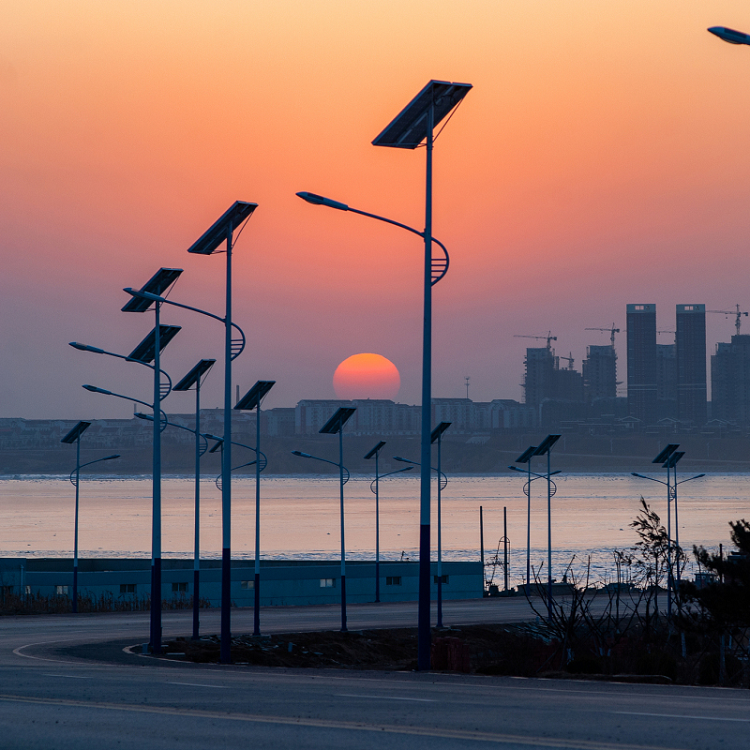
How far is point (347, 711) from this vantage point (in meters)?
13.0

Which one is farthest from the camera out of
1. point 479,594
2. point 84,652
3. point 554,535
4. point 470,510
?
point 470,510

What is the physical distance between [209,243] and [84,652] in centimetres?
1261

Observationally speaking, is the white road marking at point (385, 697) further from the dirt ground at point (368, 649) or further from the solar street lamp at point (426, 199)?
the dirt ground at point (368, 649)

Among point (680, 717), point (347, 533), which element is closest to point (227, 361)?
point (680, 717)

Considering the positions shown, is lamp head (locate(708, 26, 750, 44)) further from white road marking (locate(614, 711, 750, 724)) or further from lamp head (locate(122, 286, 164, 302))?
lamp head (locate(122, 286, 164, 302))

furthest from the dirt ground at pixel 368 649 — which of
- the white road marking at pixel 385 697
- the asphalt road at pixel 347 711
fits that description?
the white road marking at pixel 385 697

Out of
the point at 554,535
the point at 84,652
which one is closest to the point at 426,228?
the point at 84,652

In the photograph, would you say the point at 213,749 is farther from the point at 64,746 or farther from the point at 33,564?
the point at 33,564

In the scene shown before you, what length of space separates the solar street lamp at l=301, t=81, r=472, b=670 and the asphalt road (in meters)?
1.85

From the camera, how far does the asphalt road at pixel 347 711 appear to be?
10.6 m

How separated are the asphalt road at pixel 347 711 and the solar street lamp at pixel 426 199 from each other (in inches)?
72.7

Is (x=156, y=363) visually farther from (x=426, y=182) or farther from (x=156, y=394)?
(x=426, y=182)

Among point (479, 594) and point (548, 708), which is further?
point (479, 594)

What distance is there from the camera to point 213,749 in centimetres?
1029
